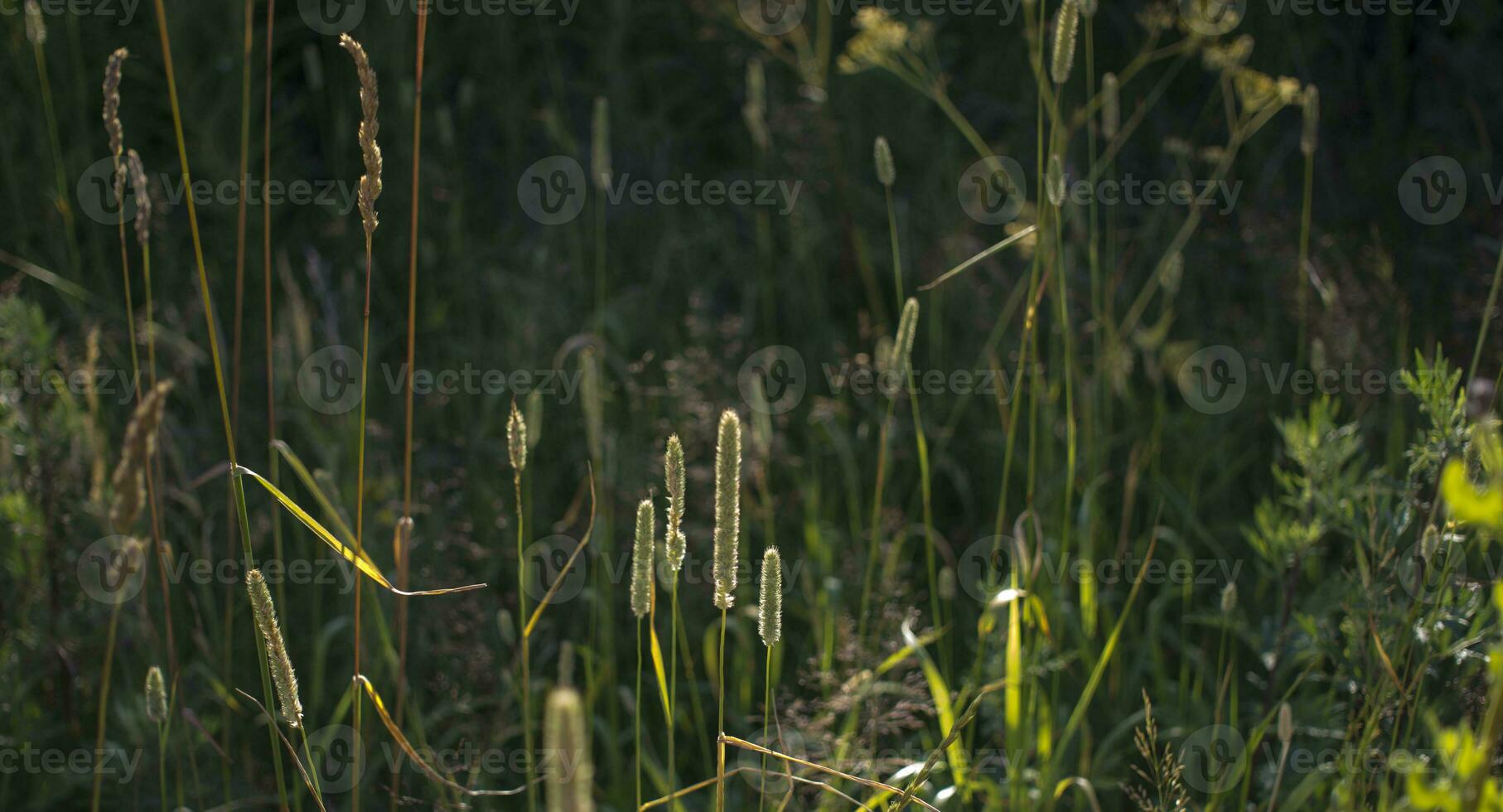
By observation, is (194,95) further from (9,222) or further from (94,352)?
(94,352)

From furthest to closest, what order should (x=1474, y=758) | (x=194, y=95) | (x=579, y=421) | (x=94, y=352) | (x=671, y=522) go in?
(x=194, y=95)
(x=579, y=421)
(x=94, y=352)
(x=671, y=522)
(x=1474, y=758)

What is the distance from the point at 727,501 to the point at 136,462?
716mm

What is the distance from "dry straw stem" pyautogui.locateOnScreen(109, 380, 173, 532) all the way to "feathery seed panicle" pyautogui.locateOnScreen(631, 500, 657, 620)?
57 centimetres

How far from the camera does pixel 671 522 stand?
2.95 feet

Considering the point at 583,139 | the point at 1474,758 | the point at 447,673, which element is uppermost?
the point at 583,139

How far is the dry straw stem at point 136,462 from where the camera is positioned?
47.0 inches

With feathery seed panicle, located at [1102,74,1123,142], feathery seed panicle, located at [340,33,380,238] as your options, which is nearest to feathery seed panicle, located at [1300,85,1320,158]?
feathery seed panicle, located at [1102,74,1123,142]

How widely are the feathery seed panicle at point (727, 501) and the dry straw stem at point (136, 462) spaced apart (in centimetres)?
66

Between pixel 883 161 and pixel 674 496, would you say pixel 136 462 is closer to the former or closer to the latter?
pixel 674 496

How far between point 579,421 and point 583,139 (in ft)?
4.49

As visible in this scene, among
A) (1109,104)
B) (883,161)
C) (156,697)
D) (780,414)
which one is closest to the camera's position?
(156,697)

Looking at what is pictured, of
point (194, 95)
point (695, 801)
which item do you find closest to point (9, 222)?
point (194, 95)

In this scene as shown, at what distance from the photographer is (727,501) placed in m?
0.85

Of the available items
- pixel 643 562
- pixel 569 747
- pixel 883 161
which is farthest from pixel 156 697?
pixel 883 161
